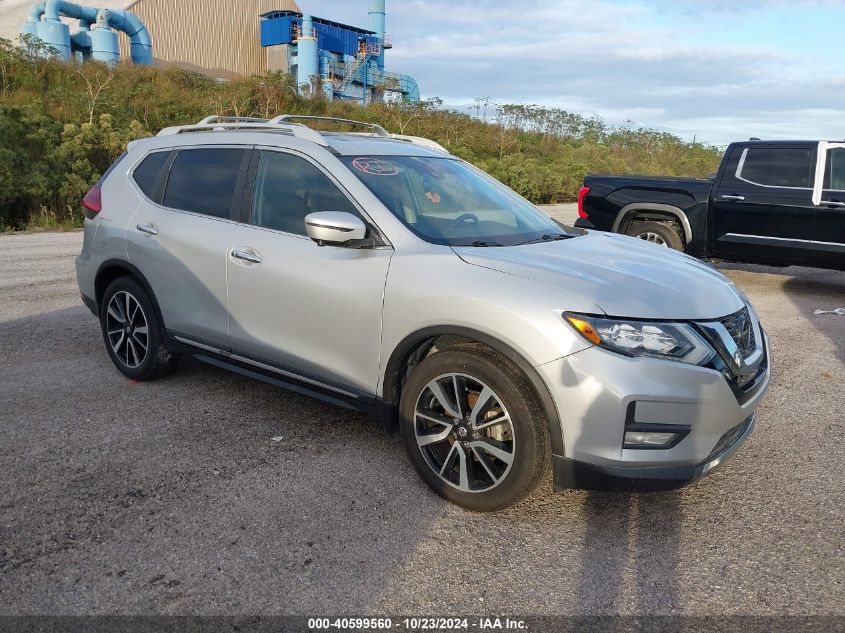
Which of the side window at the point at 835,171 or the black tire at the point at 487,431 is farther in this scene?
the side window at the point at 835,171

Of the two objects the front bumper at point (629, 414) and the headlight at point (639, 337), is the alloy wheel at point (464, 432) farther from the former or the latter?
the headlight at point (639, 337)

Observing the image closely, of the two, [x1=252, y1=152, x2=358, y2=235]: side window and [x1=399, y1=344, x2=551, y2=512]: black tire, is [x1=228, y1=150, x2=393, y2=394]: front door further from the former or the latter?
[x1=399, y1=344, x2=551, y2=512]: black tire

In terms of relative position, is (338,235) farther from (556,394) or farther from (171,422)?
(171,422)

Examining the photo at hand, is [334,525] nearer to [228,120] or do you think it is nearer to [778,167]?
[228,120]

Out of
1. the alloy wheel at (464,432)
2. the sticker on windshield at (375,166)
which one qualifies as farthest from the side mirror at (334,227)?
the alloy wheel at (464,432)

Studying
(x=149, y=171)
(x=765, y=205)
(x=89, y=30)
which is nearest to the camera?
(x=149, y=171)

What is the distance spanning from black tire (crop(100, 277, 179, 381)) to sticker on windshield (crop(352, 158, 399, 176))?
189 centimetres

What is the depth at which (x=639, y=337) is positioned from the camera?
10.0ft

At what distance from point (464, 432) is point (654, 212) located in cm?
736

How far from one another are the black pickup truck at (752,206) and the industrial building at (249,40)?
97.5 ft

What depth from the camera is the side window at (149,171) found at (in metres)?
5.07

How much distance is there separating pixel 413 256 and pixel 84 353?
365 centimetres

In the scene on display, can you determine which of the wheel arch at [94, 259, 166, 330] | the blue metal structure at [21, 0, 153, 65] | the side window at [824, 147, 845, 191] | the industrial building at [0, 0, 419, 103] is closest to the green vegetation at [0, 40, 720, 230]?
the industrial building at [0, 0, 419, 103]

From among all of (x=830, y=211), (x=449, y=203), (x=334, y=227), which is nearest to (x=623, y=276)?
(x=449, y=203)
